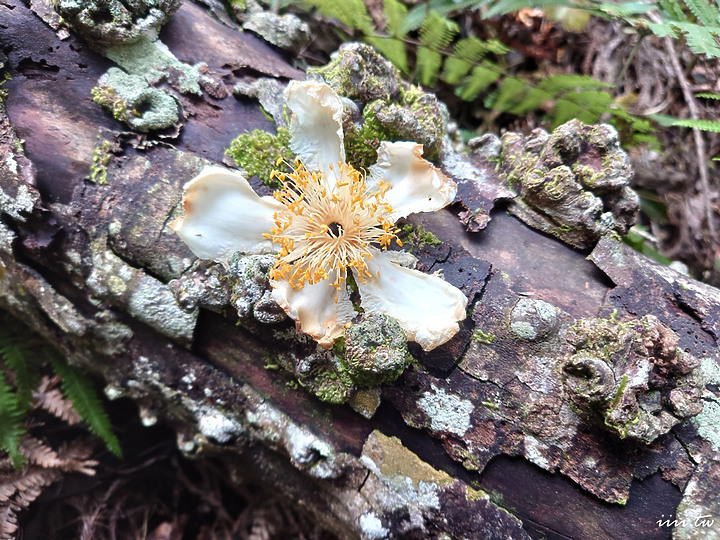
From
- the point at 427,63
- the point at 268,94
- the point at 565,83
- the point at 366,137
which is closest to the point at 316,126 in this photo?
the point at 366,137

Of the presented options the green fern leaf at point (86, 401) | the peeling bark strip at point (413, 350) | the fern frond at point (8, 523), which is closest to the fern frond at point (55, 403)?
the green fern leaf at point (86, 401)

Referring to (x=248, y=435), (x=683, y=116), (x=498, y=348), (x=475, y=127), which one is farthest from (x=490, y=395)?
(x=683, y=116)

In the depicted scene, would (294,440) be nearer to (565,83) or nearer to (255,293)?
(255,293)

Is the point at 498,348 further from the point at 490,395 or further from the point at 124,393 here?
the point at 124,393

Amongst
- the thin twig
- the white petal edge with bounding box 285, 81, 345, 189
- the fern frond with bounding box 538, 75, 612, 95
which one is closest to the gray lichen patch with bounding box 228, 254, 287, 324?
the white petal edge with bounding box 285, 81, 345, 189

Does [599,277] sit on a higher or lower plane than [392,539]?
higher

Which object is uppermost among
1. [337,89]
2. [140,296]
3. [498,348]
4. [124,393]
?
[337,89]

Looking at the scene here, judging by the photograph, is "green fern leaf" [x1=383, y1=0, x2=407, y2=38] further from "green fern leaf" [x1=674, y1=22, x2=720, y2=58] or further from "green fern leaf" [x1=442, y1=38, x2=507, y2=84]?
"green fern leaf" [x1=674, y1=22, x2=720, y2=58]
